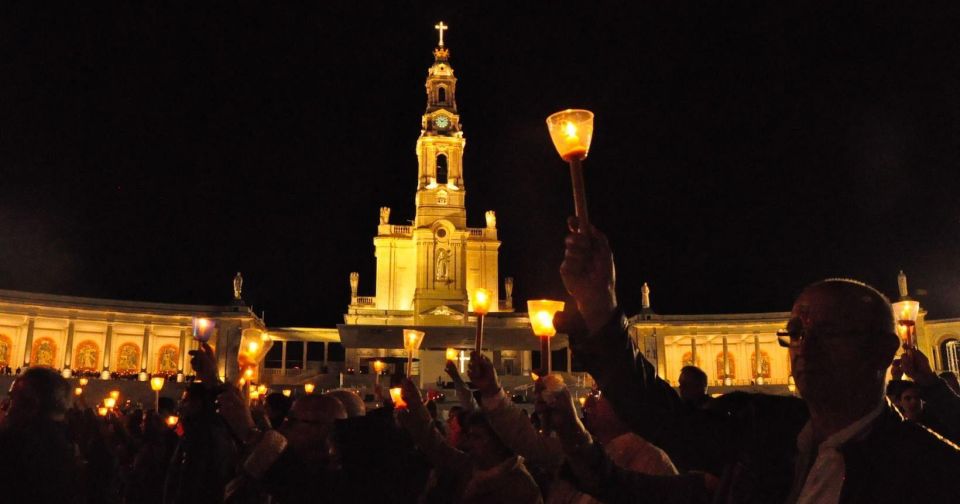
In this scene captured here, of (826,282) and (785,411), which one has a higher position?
(826,282)

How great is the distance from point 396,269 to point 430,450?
57.4 meters

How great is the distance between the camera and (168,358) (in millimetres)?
58062

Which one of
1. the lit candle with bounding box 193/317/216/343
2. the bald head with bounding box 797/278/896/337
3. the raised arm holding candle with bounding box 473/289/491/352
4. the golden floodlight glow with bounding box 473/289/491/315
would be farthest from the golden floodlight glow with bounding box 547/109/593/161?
the lit candle with bounding box 193/317/216/343

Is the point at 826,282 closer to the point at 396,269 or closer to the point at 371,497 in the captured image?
the point at 371,497

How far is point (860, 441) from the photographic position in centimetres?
203

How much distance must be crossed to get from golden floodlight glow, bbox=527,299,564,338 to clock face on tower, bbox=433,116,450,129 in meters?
57.7

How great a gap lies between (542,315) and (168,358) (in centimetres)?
5778

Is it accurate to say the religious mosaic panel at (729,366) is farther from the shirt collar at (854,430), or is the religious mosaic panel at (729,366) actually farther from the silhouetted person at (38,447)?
the shirt collar at (854,430)

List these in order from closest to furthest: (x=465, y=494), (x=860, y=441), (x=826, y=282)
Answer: (x=860, y=441) → (x=826, y=282) → (x=465, y=494)

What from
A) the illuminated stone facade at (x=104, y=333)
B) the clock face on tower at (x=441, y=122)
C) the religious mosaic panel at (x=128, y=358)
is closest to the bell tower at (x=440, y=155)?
the clock face on tower at (x=441, y=122)

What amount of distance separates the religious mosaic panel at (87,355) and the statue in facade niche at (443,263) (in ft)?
→ 83.6

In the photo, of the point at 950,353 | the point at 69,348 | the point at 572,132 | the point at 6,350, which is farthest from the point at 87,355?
the point at 950,353

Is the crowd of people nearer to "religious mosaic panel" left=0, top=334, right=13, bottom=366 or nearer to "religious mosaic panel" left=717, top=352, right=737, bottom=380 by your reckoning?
"religious mosaic panel" left=0, top=334, right=13, bottom=366

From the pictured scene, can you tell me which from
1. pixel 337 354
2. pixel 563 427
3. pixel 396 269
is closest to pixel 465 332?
pixel 396 269
